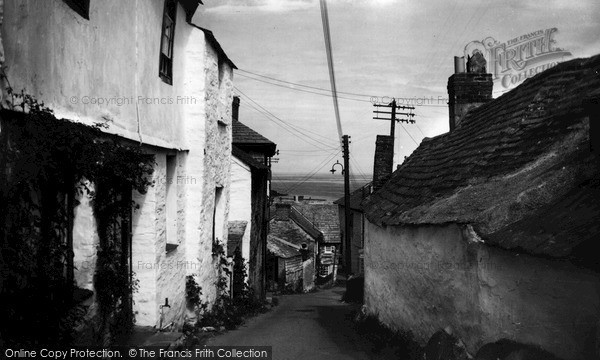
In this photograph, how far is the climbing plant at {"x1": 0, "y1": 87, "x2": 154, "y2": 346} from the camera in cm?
407

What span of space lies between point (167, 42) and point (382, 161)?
8.58 meters

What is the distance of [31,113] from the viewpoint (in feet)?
14.7

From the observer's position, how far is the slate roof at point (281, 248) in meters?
Result: 34.2

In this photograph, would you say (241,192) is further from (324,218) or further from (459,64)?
(324,218)

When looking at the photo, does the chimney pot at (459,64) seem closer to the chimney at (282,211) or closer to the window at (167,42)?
the window at (167,42)

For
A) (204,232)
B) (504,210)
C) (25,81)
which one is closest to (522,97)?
(504,210)

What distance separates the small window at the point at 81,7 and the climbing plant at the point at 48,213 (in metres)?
1.28

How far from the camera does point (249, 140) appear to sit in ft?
63.6

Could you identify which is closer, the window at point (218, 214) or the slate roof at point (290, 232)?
the window at point (218, 214)

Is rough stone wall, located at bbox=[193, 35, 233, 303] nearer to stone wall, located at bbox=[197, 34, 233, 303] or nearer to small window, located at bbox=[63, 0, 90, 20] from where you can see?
stone wall, located at bbox=[197, 34, 233, 303]

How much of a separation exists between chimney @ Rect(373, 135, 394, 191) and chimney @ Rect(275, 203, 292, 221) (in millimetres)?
22123

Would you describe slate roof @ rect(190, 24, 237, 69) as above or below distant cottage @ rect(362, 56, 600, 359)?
above

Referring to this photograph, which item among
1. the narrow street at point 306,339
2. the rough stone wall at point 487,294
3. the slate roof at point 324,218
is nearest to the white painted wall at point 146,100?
the narrow street at point 306,339

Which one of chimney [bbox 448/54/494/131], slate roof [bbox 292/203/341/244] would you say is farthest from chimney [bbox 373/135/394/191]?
slate roof [bbox 292/203/341/244]
